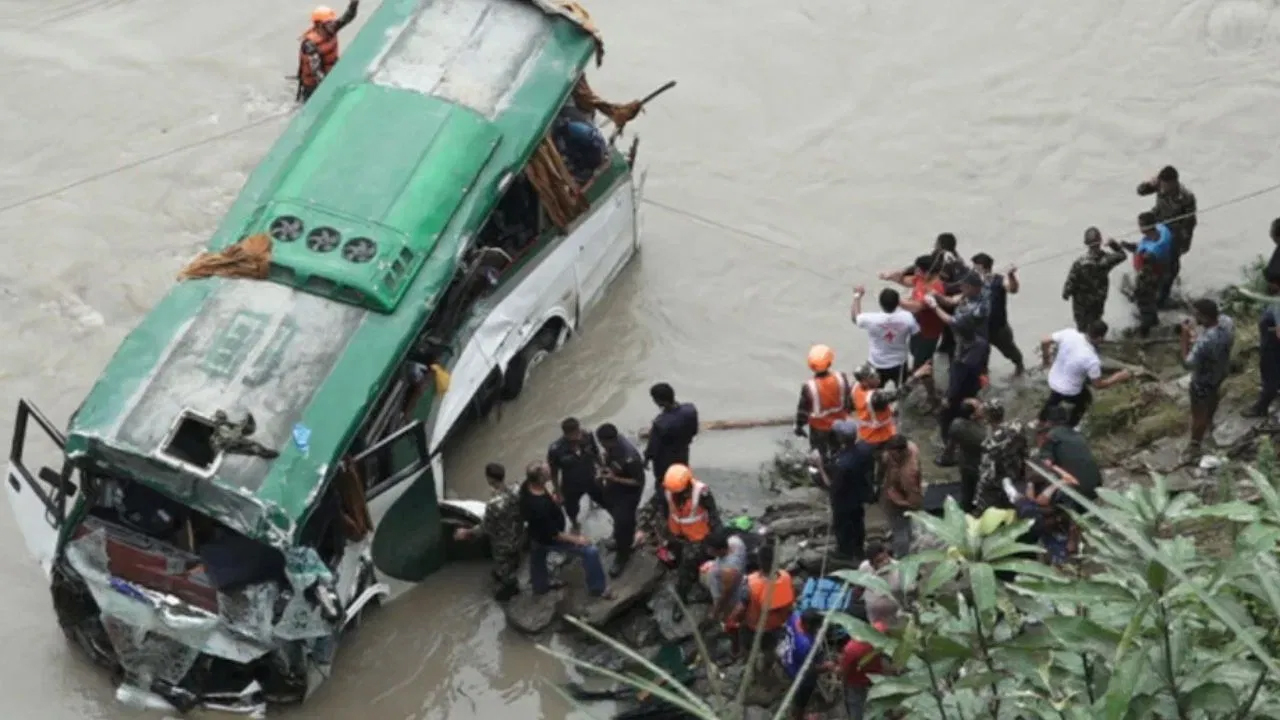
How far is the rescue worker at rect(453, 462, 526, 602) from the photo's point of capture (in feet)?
35.6

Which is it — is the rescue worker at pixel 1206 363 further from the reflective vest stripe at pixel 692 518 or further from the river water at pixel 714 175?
the reflective vest stripe at pixel 692 518

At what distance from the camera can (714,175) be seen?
619 inches

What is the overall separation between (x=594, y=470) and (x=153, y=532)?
2.64 meters

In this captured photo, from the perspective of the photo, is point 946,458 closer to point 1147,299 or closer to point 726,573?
point 726,573

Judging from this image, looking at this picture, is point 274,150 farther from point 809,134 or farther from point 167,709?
point 809,134

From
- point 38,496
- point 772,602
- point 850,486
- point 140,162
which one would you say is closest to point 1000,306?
point 850,486

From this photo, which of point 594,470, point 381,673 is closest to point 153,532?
point 381,673

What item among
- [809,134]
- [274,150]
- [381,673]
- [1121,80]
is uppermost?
[1121,80]

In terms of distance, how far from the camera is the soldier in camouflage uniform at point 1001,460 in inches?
393

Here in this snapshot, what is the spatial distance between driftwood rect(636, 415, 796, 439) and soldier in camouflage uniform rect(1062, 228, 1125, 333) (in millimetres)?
2152

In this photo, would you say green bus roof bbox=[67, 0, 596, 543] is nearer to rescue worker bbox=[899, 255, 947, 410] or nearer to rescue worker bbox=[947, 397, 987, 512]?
rescue worker bbox=[899, 255, 947, 410]

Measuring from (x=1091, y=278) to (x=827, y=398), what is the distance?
2431mm

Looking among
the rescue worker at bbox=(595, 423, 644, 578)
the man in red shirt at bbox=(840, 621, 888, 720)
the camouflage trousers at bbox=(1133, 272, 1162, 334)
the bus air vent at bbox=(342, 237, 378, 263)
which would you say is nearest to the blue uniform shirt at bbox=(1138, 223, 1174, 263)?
the camouflage trousers at bbox=(1133, 272, 1162, 334)

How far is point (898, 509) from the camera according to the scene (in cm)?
→ 1056
